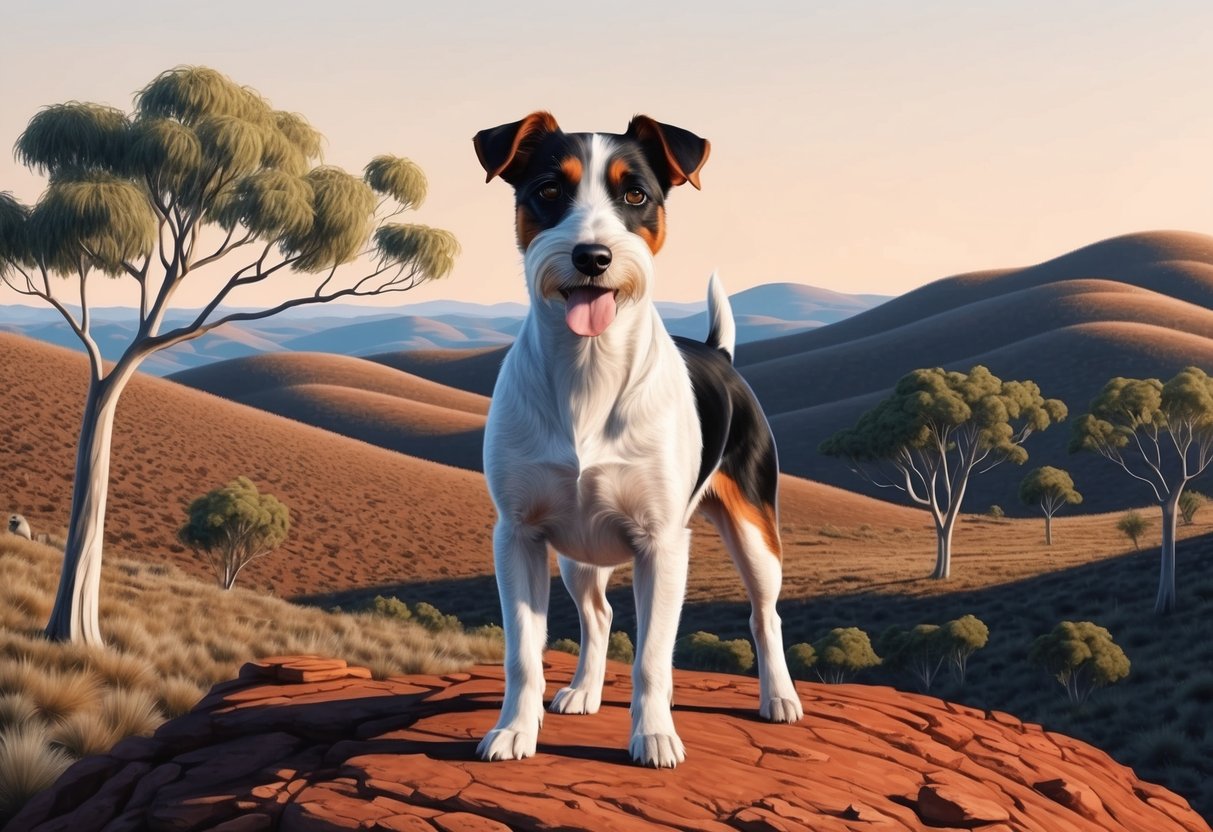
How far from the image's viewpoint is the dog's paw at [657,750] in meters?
5.48

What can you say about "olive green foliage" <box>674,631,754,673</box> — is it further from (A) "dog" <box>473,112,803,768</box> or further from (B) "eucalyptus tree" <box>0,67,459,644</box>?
(A) "dog" <box>473,112,803,768</box>

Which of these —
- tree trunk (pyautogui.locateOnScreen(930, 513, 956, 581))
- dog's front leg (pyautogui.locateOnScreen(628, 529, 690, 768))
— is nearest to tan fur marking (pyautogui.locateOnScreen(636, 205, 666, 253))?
dog's front leg (pyautogui.locateOnScreen(628, 529, 690, 768))

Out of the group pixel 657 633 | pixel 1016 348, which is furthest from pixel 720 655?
pixel 1016 348

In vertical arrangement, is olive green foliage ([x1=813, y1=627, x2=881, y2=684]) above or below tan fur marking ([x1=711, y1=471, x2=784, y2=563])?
below

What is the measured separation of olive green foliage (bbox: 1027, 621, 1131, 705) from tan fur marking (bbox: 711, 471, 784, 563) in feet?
75.5

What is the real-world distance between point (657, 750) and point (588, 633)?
1.11 m

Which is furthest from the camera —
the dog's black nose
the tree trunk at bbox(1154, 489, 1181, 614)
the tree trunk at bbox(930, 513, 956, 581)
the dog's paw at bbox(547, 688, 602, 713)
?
the tree trunk at bbox(930, 513, 956, 581)

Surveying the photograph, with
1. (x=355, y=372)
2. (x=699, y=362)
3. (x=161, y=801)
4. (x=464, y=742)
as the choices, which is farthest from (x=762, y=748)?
(x=355, y=372)

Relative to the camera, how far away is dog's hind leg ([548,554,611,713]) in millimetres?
6398

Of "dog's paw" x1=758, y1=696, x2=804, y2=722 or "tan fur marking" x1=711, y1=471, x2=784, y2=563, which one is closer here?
"tan fur marking" x1=711, y1=471, x2=784, y2=563

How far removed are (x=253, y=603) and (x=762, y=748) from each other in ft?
61.4

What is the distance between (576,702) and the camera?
6543 mm

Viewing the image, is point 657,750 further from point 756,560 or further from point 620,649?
point 620,649

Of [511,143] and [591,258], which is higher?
[511,143]
